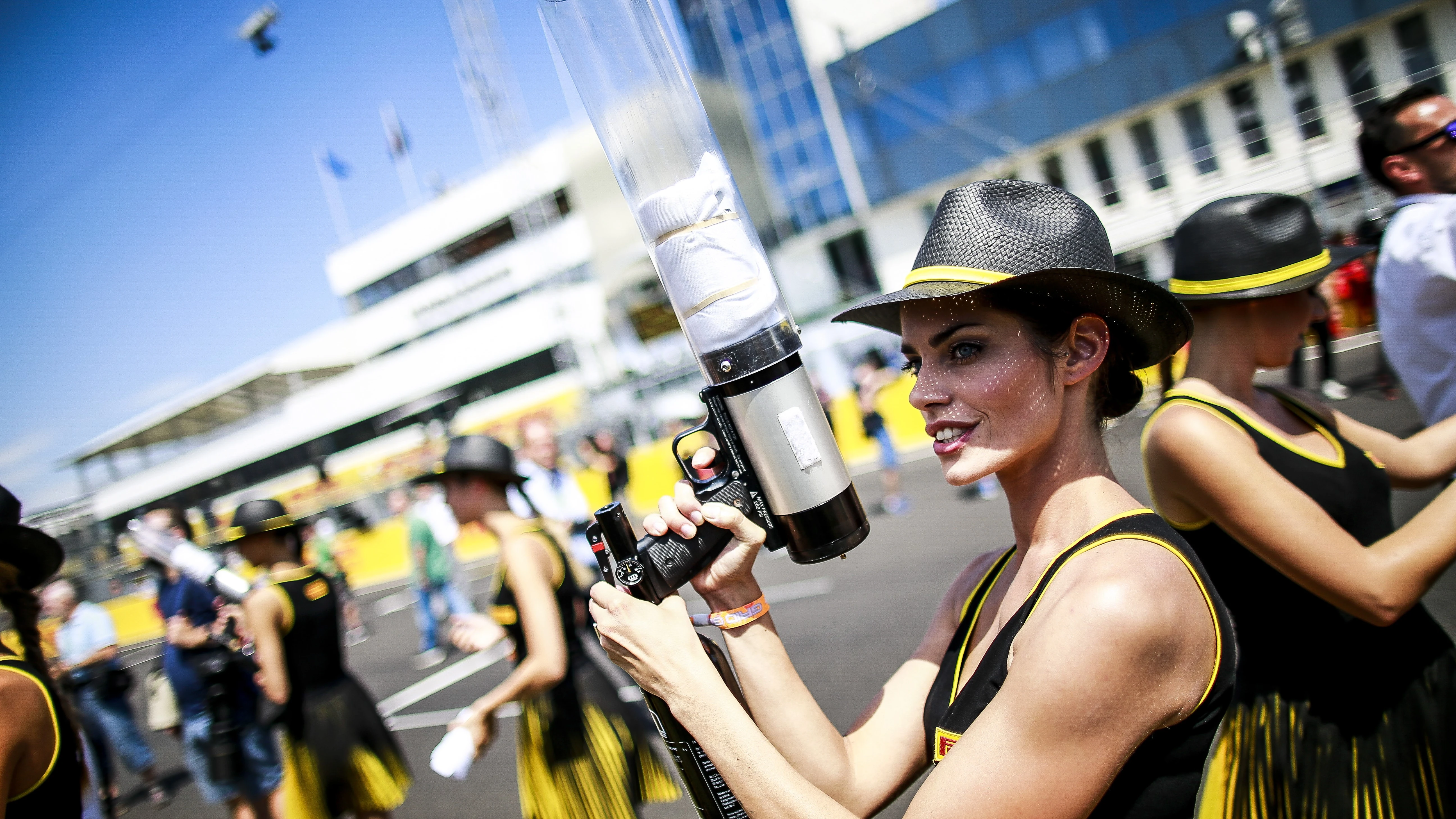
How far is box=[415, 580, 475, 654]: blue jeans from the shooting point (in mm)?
8461

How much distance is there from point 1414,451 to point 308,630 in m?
4.44

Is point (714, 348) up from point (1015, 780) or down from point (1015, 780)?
up

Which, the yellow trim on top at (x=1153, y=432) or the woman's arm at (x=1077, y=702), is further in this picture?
the yellow trim on top at (x=1153, y=432)

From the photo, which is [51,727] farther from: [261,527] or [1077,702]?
[1077,702]

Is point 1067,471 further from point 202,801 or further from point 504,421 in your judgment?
point 504,421

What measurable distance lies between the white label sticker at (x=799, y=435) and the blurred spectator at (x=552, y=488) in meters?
4.65

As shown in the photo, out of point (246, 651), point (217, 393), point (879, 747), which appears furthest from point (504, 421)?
point (879, 747)

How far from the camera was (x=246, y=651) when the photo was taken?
407cm

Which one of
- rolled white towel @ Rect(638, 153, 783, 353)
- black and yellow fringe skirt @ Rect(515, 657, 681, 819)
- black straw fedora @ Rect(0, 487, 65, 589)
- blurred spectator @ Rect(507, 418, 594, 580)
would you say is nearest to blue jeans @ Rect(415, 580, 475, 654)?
blurred spectator @ Rect(507, 418, 594, 580)

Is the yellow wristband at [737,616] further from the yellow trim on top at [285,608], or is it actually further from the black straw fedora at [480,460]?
the yellow trim on top at [285,608]

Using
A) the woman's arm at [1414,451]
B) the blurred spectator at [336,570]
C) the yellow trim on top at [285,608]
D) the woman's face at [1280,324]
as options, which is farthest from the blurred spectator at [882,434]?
the woman's face at [1280,324]

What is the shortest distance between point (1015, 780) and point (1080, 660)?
193 millimetres

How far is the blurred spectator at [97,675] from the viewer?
19.9 feet

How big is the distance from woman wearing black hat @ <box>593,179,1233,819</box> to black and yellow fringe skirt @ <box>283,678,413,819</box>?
3.09 metres
